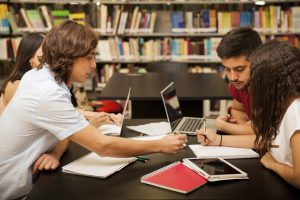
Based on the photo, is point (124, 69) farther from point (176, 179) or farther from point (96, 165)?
point (176, 179)

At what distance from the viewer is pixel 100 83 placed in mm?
4887

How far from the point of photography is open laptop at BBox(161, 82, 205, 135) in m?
2.06

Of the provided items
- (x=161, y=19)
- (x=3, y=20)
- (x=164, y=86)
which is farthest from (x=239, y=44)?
(x=3, y=20)

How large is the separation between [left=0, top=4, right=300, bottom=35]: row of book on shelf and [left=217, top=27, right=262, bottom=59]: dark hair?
2.61 metres

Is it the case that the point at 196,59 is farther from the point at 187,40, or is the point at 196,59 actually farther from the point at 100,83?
the point at 100,83

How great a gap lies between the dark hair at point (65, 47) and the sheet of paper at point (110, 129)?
46 centimetres

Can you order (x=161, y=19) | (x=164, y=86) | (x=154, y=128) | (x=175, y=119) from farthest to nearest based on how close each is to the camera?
(x=161, y=19)
(x=164, y=86)
(x=175, y=119)
(x=154, y=128)

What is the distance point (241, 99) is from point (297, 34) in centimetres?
276

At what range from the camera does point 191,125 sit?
213cm

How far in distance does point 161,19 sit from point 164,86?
1.78 metres

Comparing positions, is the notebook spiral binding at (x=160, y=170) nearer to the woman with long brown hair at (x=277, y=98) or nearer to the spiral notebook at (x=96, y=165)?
the spiral notebook at (x=96, y=165)

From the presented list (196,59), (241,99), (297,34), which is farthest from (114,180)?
(297,34)

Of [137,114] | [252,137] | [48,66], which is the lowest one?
[137,114]

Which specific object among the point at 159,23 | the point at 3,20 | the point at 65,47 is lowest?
the point at 65,47
